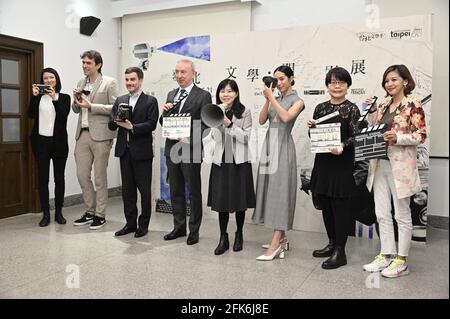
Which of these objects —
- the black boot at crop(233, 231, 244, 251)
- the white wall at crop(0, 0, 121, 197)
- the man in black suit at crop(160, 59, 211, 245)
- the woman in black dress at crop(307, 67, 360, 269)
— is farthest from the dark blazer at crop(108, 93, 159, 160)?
the white wall at crop(0, 0, 121, 197)

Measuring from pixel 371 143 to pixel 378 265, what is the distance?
2.89 feet

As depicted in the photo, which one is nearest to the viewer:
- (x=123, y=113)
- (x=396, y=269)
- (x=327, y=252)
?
(x=396, y=269)

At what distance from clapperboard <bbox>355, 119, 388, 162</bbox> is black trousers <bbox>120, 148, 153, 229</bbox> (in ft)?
6.11

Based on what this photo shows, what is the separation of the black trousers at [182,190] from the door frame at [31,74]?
6.64 ft

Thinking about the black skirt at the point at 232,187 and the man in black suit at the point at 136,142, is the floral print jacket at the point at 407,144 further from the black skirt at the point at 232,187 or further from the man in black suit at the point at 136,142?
the man in black suit at the point at 136,142

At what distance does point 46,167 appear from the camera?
13.4 ft

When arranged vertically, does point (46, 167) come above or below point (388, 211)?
above

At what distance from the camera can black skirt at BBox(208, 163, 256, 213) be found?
10.2ft

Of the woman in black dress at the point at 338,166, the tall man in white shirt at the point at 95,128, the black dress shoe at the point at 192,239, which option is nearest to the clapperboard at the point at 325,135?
the woman in black dress at the point at 338,166

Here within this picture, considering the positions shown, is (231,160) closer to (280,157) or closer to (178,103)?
(280,157)

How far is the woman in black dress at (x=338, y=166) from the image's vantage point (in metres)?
2.80

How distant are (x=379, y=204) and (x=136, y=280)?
68.0 inches

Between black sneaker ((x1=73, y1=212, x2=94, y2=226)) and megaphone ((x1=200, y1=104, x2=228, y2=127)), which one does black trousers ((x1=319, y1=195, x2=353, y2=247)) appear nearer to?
megaphone ((x1=200, y1=104, x2=228, y2=127))

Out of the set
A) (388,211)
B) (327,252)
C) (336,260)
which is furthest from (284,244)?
(388,211)
